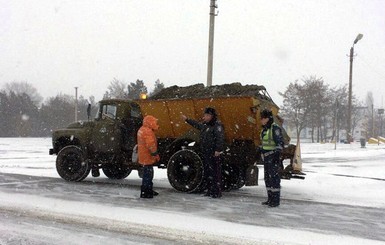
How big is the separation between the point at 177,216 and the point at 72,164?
5075 mm

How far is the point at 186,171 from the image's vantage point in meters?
8.70

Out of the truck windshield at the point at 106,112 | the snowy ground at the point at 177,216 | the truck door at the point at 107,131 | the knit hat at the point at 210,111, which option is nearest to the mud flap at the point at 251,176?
the snowy ground at the point at 177,216

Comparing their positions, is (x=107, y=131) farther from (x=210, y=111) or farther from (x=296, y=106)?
(x=296, y=106)

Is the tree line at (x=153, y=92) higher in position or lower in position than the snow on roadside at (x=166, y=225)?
higher

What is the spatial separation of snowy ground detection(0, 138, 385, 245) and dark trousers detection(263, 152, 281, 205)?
0.25 metres

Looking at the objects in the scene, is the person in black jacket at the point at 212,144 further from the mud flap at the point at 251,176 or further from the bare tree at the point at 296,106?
the bare tree at the point at 296,106

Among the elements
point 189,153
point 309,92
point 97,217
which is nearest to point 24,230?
point 97,217

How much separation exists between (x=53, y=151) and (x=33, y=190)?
2.32 meters

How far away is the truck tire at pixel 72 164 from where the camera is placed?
10.1 m

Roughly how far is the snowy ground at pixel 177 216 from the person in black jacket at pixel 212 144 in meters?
0.36

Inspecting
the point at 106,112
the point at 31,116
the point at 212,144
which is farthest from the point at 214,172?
the point at 31,116

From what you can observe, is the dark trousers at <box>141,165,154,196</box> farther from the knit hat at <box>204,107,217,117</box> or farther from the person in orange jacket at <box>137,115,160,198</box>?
the knit hat at <box>204,107,217,117</box>

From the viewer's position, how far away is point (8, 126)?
227 feet

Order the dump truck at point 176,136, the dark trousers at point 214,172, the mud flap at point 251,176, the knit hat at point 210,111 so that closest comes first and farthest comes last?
the knit hat at point 210,111 < the dark trousers at point 214,172 < the dump truck at point 176,136 < the mud flap at point 251,176
